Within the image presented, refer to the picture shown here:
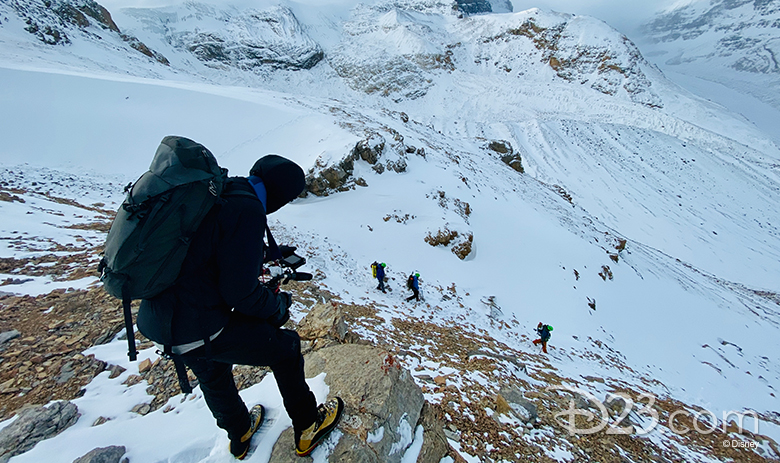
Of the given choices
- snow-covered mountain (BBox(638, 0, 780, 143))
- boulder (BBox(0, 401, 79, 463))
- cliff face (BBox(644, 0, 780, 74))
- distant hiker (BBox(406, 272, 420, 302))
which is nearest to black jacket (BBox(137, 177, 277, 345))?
boulder (BBox(0, 401, 79, 463))

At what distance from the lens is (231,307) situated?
86.0 inches

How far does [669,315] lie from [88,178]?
30569 mm

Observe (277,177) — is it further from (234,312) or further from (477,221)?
(477,221)

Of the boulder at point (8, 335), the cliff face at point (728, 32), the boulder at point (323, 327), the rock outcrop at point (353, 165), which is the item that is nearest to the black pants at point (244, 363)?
the boulder at point (323, 327)

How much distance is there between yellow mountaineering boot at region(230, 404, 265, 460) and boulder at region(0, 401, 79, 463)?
1821mm

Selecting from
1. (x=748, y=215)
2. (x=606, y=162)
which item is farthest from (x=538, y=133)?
(x=748, y=215)

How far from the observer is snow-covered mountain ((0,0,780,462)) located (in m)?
6.50

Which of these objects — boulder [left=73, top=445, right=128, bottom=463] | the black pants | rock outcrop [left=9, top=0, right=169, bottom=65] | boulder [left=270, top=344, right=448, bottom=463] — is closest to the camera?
the black pants

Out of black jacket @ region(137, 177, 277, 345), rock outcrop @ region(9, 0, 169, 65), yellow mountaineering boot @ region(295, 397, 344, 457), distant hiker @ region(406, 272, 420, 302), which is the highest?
rock outcrop @ region(9, 0, 169, 65)

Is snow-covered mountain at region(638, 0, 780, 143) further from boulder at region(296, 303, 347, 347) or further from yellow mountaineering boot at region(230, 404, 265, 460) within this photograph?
yellow mountaineering boot at region(230, 404, 265, 460)

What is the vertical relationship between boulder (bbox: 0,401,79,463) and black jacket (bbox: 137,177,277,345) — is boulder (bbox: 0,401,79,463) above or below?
below

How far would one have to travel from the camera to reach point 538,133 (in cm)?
4403

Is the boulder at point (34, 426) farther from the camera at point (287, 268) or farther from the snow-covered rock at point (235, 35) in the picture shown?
A: the snow-covered rock at point (235, 35)

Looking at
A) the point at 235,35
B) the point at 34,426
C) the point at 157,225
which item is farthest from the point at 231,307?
the point at 235,35
